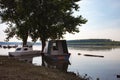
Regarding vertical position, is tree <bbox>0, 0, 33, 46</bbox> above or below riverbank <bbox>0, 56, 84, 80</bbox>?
above

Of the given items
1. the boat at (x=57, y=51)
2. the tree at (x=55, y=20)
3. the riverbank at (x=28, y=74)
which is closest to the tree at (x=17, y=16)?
the tree at (x=55, y=20)

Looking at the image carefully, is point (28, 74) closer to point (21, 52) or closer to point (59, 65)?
point (59, 65)

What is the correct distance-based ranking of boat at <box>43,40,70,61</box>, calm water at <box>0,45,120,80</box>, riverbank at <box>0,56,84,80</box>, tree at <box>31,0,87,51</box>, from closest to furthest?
riverbank at <box>0,56,84,80</box>, calm water at <box>0,45,120,80</box>, boat at <box>43,40,70,61</box>, tree at <box>31,0,87,51</box>

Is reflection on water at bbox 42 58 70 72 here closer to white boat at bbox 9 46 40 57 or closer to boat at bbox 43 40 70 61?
boat at bbox 43 40 70 61

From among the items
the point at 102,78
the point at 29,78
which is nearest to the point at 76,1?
the point at 102,78

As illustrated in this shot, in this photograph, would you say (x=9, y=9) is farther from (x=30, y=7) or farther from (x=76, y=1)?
(x=76, y=1)

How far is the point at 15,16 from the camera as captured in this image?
56500 mm

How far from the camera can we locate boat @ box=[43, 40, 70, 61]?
40753 mm

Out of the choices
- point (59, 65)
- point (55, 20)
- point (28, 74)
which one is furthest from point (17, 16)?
point (28, 74)

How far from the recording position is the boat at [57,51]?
40753mm

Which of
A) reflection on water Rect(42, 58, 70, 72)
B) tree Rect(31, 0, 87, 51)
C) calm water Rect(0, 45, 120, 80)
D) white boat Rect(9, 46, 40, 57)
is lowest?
calm water Rect(0, 45, 120, 80)

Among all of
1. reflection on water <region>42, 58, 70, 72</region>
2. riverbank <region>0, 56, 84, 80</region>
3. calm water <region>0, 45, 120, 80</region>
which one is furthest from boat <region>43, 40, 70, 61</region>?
riverbank <region>0, 56, 84, 80</region>

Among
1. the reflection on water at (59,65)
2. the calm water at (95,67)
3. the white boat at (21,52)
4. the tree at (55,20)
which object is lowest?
the calm water at (95,67)

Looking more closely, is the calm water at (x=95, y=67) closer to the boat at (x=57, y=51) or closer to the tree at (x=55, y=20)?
the boat at (x=57, y=51)
